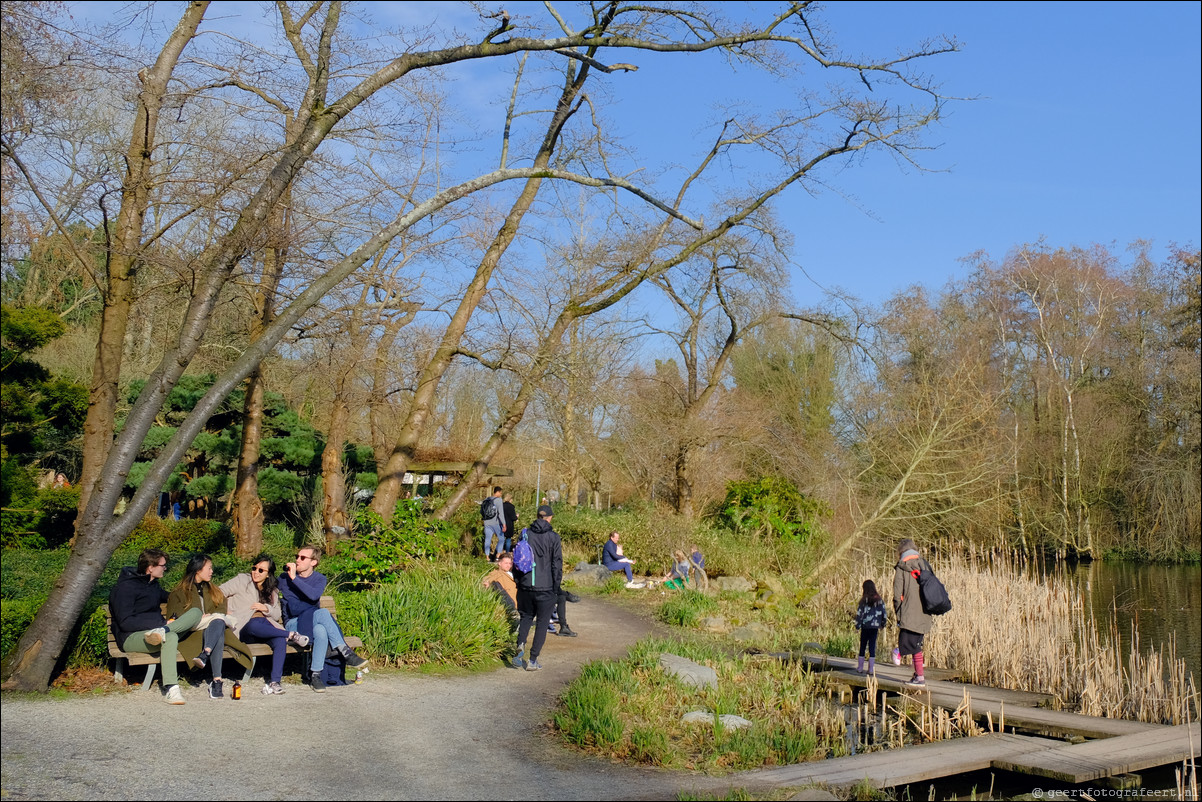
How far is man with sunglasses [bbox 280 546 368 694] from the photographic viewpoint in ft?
28.0

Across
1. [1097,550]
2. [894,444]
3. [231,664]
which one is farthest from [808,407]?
[231,664]

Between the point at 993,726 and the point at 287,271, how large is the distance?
29.8 feet

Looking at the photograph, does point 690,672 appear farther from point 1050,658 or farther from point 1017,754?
point 1050,658

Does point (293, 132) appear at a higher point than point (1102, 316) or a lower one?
lower

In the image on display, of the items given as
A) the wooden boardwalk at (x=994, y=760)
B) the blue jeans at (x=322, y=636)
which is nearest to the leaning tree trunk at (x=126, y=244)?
the blue jeans at (x=322, y=636)

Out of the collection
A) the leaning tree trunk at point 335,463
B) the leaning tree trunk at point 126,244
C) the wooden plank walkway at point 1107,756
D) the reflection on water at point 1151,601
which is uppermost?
the leaning tree trunk at point 126,244

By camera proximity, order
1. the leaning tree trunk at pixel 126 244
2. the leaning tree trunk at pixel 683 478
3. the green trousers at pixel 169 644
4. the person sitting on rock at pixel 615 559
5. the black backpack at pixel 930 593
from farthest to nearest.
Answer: the leaning tree trunk at pixel 683 478 < the person sitting on rock at pixel 615 559 < the black backpack at pixel 930 593 < the leaning tree trunk at pixel 126 244 < the green trousers at pixel 169 644

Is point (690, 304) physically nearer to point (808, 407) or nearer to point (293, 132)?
point (808, 407)

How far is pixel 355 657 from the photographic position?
8.83 m

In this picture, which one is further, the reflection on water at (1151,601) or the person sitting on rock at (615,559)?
the person sitting on rock at (615,559)

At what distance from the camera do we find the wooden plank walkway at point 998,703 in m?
8.08

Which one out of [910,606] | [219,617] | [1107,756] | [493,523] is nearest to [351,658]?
[219,617]

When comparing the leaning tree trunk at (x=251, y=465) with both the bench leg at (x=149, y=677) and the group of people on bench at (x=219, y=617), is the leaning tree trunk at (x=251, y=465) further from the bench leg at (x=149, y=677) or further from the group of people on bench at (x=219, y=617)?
the bench leg at (x=149, y=677)

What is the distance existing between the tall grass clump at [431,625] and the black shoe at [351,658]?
18.2 inches
